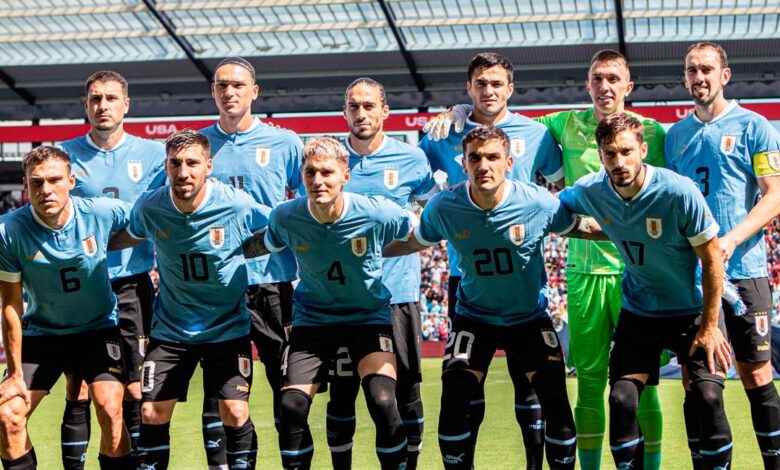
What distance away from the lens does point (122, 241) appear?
A: 18.4 feet

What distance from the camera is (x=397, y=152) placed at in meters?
6.02

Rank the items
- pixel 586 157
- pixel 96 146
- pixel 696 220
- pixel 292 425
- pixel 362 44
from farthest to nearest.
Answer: pixel 362 44 < pixel 96 146 < pixel 586 157 < pixel 292 425 < pixel 696 220

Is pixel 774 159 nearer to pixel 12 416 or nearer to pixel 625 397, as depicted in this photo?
pixel 625 397

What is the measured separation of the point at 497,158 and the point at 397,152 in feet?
3.65

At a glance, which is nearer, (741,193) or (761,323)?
(761,323)

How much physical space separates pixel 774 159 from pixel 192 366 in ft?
11.4

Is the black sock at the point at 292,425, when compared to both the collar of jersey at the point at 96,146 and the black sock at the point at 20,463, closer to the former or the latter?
the black sock at the point at 20,463

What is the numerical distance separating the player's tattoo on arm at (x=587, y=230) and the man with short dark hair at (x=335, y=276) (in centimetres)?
94

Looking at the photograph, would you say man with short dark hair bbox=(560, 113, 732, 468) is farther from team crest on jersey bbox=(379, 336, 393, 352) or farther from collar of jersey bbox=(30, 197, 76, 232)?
collar of jersey bbox=(30, 197, 76, 232)

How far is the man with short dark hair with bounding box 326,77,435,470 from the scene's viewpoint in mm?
5828

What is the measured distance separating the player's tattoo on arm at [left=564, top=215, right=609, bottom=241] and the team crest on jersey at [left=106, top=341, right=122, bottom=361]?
2687 millimetres

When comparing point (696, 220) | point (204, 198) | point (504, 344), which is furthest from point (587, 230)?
point (204, 198)

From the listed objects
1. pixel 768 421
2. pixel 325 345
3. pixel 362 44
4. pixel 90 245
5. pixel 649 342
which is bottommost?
pixel 768 421

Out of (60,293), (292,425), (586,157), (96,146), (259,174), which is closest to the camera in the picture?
(292,425)
